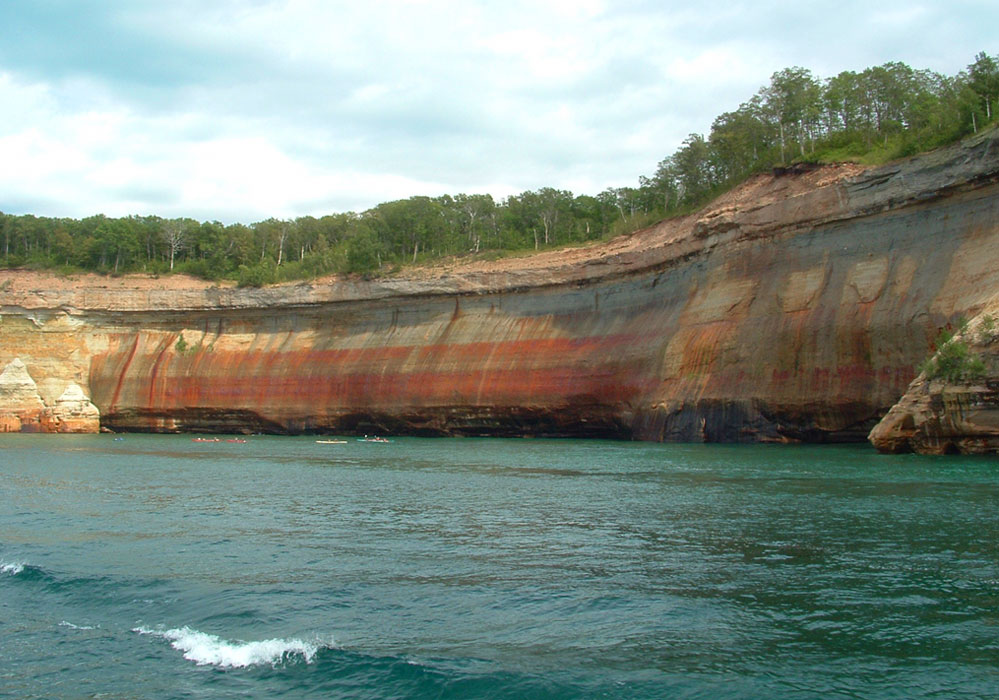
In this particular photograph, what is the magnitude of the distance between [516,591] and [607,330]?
3383 cm

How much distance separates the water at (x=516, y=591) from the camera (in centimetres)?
723

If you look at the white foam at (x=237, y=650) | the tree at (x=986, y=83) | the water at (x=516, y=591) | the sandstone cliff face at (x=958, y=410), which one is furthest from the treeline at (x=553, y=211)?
the white foam at (x=237, y=650)

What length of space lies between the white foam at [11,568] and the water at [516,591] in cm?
7

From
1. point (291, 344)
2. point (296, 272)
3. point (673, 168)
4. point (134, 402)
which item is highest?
point (673, 168)

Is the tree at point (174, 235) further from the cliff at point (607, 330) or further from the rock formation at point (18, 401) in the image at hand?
the rock formation at point (18, 401)

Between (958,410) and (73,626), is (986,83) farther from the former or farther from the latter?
(73,626)

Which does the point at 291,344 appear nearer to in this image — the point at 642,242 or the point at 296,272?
the point at 296,272

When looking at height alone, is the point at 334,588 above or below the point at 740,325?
below

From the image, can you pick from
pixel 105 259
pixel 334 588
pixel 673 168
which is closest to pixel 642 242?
pixel 673 168

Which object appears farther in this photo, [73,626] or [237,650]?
[73,626]

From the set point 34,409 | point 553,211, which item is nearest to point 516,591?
point 34,409

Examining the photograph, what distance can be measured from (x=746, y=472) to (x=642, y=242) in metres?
28.4

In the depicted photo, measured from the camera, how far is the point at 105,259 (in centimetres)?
7156

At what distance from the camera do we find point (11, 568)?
11891mm
